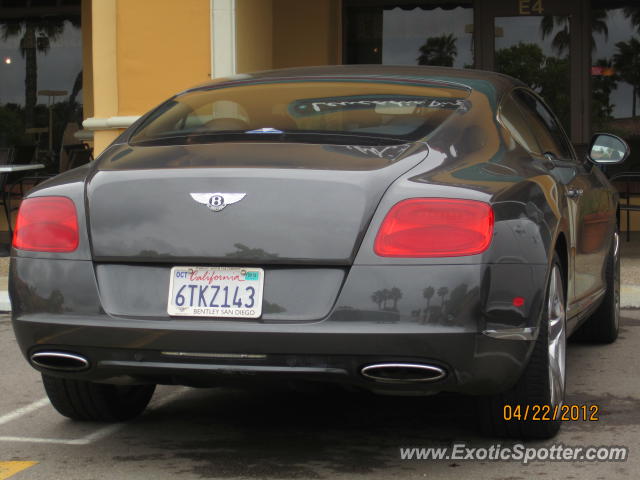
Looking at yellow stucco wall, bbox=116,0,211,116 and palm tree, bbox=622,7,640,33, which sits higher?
palm tree, bbox=622,7,640,33

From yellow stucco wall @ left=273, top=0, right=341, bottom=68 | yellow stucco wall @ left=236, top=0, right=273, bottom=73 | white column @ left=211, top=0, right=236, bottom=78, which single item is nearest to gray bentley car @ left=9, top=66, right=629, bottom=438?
white column @ left=211, top=0, right=236, bottom=78

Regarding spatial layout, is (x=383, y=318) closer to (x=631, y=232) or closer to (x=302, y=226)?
(x=302, y=226)

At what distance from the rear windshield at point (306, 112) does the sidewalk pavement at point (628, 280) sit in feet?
13.9

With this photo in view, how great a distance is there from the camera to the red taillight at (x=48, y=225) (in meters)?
4.00

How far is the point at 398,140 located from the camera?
4145 mm

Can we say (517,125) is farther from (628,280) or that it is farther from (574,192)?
(628,280)

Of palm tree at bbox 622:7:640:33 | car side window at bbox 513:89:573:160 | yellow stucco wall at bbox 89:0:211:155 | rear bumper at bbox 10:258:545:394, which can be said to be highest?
palm tree at bbox 622:7:640:33

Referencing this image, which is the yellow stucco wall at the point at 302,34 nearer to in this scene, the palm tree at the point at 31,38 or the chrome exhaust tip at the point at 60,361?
the palm tree at the point at 31,38

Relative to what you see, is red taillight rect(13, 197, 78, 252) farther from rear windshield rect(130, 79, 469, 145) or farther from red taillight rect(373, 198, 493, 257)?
red taillight rect(373, 198, 493, 257)

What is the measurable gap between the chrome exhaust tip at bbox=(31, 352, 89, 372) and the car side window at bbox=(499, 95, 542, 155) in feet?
6.20

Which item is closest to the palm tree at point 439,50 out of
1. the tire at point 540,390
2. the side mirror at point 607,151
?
the side mirror at point 607,151

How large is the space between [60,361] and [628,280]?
6.46 meters

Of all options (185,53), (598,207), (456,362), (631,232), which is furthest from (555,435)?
(631,232)

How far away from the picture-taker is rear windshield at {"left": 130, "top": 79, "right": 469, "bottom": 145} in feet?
14.0
